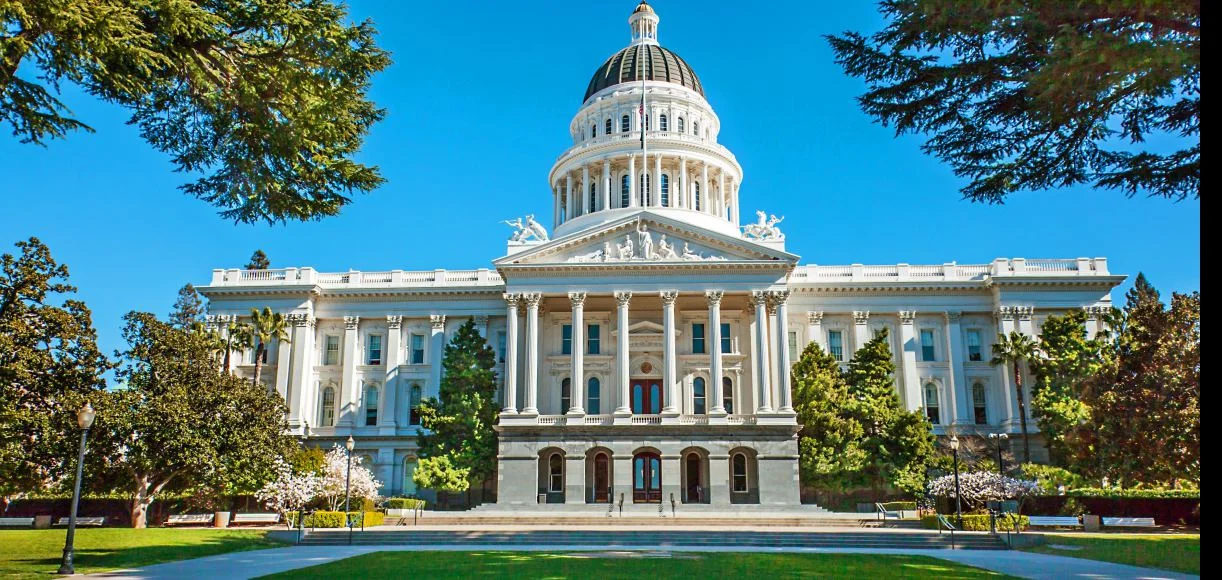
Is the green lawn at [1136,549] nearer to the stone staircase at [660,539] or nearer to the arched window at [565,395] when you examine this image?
the stone staircase at [660,539]

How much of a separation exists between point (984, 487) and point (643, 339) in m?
22.4

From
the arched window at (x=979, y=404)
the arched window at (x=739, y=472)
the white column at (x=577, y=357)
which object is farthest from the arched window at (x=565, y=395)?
the arched window at (x=979, y=404)

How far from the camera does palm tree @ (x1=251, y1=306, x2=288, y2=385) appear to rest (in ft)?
182

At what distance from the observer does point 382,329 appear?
2415 inches

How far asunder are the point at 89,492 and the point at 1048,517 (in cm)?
4423

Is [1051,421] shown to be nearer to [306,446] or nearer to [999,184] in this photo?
[999,184]

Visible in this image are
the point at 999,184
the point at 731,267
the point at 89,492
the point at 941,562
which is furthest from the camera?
the point at 731,267

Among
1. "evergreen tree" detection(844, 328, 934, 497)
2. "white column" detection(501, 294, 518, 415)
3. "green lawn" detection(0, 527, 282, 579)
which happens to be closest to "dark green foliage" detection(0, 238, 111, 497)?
"green lawn" detection(0, 527, 282, 579)

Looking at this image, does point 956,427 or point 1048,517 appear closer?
point 1048,517

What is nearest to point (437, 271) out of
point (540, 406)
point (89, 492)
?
A: point (540, 406)

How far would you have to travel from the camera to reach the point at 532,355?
171ft

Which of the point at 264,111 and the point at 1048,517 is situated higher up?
the point at 264,111

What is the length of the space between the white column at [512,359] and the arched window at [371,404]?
12.3 meters

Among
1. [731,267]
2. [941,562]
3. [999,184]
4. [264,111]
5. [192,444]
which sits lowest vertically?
[941,562]
